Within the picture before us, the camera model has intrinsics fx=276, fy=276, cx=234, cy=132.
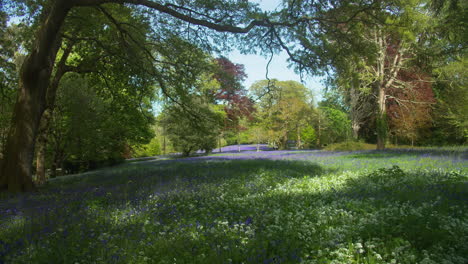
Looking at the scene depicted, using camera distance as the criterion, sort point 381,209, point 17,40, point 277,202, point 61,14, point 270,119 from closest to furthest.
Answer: point 381,209 < point 277,202 < point 61,14 < point 17,40 < point 270,119

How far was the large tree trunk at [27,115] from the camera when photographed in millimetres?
8336

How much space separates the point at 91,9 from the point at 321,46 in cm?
882

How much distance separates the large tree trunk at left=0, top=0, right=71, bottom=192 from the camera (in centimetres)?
834

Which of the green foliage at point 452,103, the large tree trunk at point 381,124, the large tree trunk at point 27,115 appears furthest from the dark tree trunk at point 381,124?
the large tree trunk at point 27,115

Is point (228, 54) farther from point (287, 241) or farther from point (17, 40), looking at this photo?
point (17, 40)

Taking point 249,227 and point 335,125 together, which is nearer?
point 249,227

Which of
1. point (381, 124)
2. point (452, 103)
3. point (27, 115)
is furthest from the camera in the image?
point (452, 103)

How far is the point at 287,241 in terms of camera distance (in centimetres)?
333

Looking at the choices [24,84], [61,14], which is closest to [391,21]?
[61,14]

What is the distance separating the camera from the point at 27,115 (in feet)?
28.2

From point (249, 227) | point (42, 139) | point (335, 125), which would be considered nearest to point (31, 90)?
point (42, 139)

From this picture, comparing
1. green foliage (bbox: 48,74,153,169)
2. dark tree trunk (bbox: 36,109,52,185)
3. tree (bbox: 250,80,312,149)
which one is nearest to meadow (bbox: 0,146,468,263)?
dark tree trunk (bbox: 36,109,52,185)

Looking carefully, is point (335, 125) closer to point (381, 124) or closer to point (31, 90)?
point (381, 124)

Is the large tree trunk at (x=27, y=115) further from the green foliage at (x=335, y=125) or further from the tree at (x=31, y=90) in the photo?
the green foliage at (x=335, y=125)
